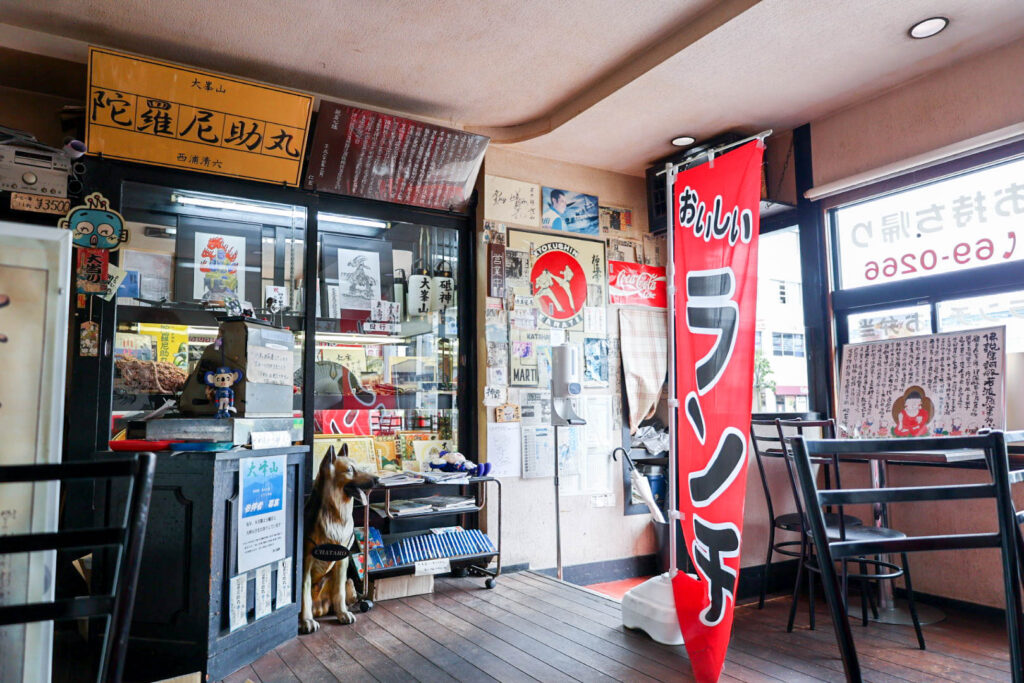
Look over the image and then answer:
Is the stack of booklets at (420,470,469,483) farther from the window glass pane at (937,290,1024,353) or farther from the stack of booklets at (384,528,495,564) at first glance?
the window glass pane at (937,290,1024,353)

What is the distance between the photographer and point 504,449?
423 cm

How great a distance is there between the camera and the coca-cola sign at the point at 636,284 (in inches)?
187

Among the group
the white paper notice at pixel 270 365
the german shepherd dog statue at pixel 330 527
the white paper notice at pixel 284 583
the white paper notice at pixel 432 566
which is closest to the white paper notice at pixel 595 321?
the white paper notice at pixel 432 566

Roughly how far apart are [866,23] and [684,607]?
112 inches

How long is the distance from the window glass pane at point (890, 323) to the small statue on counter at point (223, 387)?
11.8ft

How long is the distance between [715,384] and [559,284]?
6.82ft

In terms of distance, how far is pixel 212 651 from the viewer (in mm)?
2510

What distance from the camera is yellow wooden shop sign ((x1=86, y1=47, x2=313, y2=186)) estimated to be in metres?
3.06

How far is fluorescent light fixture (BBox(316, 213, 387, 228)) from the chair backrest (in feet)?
8.78

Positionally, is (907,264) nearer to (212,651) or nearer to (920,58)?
(920,58)

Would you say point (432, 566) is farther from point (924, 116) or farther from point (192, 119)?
point (924, 116)

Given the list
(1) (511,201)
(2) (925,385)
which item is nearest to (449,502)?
(1) (511,201)

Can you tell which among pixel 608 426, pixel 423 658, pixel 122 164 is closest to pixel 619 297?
pixel 608 426

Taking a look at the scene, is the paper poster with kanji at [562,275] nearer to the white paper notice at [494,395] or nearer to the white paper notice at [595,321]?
the white paper notice at [595,321]
